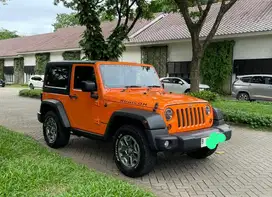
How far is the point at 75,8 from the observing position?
1291cm

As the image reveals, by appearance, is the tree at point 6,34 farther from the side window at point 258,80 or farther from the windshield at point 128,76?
the windshield at point 128,76

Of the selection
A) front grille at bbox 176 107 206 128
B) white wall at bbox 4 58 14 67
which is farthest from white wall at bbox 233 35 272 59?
white wall at bbox 4 58 14 67

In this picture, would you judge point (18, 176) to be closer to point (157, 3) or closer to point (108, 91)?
point (108, 91)

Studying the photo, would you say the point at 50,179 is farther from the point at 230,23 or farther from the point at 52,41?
the point at 52,41

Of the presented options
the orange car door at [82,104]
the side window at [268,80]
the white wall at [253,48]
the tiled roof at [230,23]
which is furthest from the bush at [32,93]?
the orange car door at [82,104]

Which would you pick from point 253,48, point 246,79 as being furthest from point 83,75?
point 253,48

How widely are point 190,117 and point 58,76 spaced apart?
3.27m

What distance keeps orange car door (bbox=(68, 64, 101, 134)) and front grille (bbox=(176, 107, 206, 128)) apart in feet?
5.29

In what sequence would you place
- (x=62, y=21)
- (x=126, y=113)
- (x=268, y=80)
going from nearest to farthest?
(x=126, y=113) → (x=268, y=80) → (x=62, y=21)

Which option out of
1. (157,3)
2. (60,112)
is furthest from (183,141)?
(157,3)

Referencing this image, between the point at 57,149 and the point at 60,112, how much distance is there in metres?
0.88

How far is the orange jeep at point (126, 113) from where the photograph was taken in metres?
5.20

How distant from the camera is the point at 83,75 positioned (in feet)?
21.8

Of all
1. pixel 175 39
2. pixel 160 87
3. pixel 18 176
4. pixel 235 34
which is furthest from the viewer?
pixel 175 39
